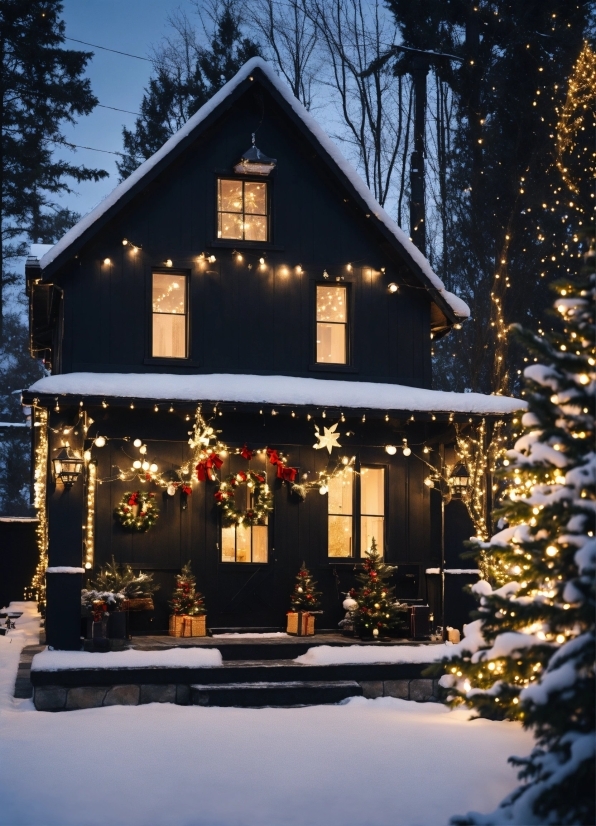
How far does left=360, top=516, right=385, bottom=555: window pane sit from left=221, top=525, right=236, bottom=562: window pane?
1.77 metres

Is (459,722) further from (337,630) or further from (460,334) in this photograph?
(460,334)

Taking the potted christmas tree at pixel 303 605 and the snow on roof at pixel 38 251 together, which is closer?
the potted christmas tree at pixel 303 605

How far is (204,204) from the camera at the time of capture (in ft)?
49.8

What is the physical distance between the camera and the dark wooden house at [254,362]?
14.2 metres

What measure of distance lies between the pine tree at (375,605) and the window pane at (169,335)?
146 inches

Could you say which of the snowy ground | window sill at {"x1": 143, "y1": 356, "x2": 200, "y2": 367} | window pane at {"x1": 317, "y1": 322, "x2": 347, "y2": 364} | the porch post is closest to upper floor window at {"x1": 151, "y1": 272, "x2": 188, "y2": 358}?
window sill at {"x1": 143, "y1": 356, "x2": 200, "y2": 367}

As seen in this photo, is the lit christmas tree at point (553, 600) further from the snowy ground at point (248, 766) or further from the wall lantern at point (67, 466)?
the wall lantern at point (67, 466)

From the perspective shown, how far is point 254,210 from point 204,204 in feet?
2.42

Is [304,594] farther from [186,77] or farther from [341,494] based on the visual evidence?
[186,77]

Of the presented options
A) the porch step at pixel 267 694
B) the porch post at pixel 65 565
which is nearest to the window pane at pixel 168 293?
the porch post at pixel 65 565

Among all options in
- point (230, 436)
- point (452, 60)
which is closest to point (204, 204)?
point (230, 436)

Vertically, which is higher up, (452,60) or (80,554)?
(452,60)

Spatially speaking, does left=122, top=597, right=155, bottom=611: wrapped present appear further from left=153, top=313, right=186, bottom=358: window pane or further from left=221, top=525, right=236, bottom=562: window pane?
left=153, top=313, right=186, bottom=358: window pane

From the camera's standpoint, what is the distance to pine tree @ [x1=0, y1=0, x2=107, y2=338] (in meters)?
27.0
